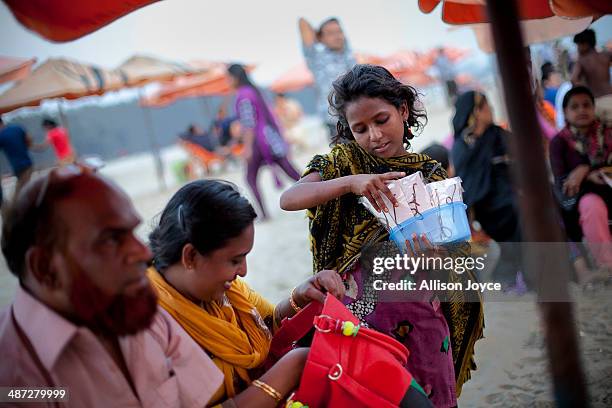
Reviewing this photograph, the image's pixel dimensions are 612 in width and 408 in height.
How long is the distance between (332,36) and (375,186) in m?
4.15

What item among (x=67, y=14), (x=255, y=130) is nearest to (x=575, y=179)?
(x=67, y=14)

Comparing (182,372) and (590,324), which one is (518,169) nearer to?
(182,372)

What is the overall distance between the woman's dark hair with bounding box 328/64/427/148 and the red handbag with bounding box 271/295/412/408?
68cm

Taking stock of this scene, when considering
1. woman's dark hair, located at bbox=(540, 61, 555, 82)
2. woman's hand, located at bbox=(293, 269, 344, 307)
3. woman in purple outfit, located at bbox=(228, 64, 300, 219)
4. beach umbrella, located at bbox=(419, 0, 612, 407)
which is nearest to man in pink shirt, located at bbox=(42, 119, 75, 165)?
woman in purple outfit, located at bbox=(228, 64, 300, 219)

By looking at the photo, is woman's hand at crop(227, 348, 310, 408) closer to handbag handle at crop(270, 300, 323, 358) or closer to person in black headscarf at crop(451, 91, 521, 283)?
handbag handle at crop(270, 300, 323, 358)

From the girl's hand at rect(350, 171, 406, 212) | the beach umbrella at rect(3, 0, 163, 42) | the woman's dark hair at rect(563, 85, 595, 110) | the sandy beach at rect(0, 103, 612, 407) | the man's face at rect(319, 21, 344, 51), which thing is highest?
the man's face at rect(319, 21, 344, 51)

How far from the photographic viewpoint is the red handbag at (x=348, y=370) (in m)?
1.35

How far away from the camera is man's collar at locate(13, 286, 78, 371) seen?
1136mm

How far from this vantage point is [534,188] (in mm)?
1031

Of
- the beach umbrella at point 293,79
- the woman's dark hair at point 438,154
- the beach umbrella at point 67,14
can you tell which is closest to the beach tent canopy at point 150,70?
the woman's dark hair at point 438,154

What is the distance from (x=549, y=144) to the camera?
3869 mm

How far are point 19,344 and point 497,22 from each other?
121cm

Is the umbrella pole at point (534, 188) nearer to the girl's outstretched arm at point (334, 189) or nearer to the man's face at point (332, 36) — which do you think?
the girl's outstretched arm at point (334, 189)

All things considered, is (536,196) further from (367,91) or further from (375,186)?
(367,91)
